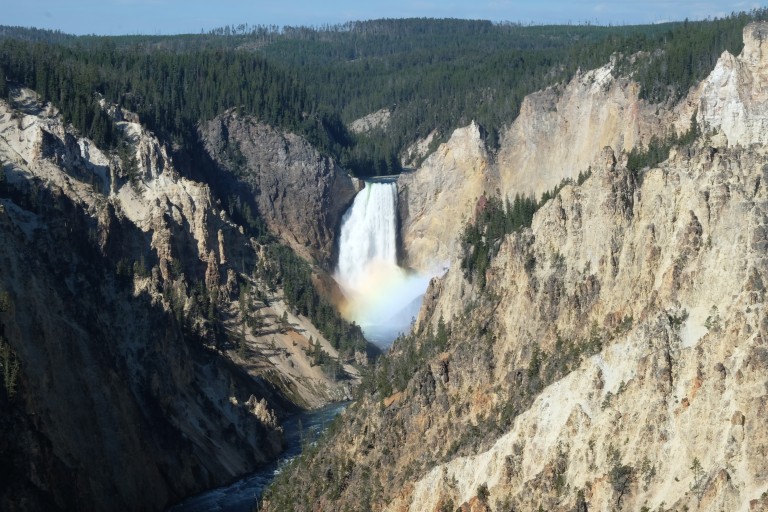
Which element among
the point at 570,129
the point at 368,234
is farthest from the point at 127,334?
the point at 368,234

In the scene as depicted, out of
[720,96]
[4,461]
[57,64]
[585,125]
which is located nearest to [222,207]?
[57,64]

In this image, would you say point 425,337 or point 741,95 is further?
point 425,337

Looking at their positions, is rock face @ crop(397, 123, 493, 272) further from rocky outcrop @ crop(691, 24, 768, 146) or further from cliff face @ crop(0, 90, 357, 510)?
rocky outcrop @ crop(691, 24, 768, 146)

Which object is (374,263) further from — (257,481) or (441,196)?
Answer: (257,481)

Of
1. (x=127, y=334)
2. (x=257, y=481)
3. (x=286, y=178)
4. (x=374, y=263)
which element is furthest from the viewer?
(x=286, y=178)

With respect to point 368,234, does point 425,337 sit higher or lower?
higher

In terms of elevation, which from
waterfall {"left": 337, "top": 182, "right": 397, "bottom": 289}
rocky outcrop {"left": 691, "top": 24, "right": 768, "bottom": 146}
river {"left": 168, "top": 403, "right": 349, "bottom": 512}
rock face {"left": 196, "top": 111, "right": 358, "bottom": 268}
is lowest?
river {"left": 168, "top": 403, "right": 349, "bottom": 512}

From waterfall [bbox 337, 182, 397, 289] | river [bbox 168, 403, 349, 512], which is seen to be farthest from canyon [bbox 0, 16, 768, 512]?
waterfall [bbox 337, 182, 397, 289]
